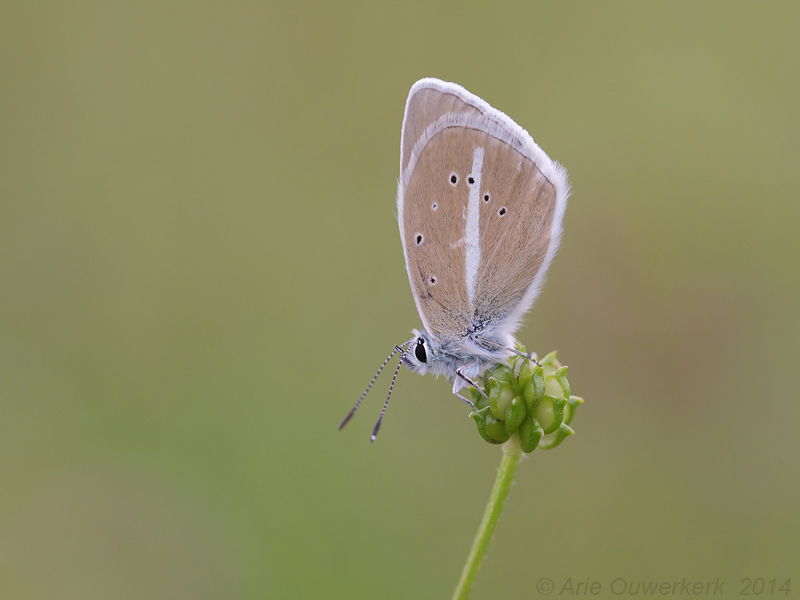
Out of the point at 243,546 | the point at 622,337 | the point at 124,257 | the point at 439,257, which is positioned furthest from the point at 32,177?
the point at 622,337

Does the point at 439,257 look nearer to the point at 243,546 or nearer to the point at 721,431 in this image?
the point at 243,546

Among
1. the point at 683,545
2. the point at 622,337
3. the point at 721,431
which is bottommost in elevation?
the point at 683,545

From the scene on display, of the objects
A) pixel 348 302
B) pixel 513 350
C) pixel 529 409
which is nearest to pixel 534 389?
pixel 529 409

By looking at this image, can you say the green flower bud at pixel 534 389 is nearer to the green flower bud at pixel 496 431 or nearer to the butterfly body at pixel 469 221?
the green flower bud at pixel 496 431

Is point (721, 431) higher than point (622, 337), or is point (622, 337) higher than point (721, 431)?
point (622, 337)

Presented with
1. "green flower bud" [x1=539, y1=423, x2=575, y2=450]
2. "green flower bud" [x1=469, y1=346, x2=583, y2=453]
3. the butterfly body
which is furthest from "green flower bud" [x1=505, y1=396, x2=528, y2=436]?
the butterfly body

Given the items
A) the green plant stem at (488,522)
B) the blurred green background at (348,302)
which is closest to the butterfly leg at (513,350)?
the green plant stem at (488,522)

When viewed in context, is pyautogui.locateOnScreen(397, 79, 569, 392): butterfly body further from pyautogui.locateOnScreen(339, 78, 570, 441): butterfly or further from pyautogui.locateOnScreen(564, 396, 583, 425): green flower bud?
pyautogui.locateOnScreen(564, 396, 583, 425): green flower bud
